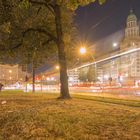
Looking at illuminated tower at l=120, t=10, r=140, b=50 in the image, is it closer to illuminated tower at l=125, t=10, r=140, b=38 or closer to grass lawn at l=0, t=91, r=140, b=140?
illuminated tower at l=125, t=10, r=140, b=38

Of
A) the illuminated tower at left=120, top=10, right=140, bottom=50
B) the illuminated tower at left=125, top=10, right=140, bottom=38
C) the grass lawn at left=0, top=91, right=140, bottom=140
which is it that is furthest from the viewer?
the illuminated tower at left=125, top=10, right=140, bottom=38

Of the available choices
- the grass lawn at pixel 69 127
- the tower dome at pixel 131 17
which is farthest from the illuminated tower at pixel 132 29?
the grass lawn at pixel 69 127

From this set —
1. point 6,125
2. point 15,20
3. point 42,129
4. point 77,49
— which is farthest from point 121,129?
point 77,49

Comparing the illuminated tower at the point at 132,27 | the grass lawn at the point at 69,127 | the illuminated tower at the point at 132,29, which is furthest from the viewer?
→ the illuminated tower at the point at 132,27

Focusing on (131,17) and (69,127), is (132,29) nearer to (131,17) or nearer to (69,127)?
(131,17)

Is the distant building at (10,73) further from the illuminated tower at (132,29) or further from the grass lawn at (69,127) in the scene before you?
the grass lawn at (69,127)

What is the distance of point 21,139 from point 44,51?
17.7m

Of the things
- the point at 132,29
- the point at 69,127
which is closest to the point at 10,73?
the point at 132,29

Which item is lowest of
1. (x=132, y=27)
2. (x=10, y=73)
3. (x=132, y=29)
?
(x=10, y=73)

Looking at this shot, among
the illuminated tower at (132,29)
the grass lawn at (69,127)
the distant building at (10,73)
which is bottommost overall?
the grass lawn at (69,127)

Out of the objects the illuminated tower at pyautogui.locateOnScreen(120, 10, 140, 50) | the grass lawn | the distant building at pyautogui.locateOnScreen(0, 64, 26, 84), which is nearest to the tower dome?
the illuminated tower at pyautogui.locateOnScreen(120, 10, 140, 50)

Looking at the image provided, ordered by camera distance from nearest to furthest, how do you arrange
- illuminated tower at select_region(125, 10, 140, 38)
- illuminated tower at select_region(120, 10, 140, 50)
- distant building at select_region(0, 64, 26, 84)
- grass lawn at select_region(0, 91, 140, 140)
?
grass lawn at select_region(0, 91, 140, 140)
illuminated tower at select_region(120, 10, 140, 50)
illuminated tower at select_region(125, 10, 140, 38)
distant building at select_region(0, 64, 26, 84)

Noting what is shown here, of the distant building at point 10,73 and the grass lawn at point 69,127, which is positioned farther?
the distant building at point 10,73

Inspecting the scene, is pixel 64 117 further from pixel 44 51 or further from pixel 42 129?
pixel 44 51
